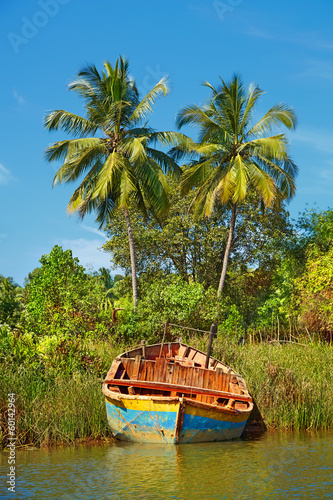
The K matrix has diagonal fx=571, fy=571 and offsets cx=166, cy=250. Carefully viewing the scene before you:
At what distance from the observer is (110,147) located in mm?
24422

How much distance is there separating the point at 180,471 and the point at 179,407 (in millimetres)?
1812

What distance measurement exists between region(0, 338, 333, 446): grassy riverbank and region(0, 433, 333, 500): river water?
1.97 ft

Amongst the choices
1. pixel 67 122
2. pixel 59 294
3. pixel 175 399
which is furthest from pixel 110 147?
pixel 175 399

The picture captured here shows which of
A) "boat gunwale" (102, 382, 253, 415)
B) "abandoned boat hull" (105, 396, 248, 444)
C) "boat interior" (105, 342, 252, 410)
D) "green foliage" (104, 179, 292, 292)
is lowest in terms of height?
"abandoned boat hull" (105, 396, 248, 444)

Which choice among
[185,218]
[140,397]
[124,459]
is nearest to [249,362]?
[140,397]

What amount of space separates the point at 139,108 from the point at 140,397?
1523 centimetres

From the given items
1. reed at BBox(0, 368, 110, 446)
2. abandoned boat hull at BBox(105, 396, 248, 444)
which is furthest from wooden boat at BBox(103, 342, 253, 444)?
reed at BBox(0, 368, 110, 446)

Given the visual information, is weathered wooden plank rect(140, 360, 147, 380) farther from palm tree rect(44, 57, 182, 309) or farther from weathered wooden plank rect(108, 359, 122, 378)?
palm tree rect(44, 57, 182, 309)

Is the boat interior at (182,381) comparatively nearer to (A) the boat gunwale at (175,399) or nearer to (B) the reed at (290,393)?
(A) the boat gunwale at (175,399)

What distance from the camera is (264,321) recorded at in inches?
1121

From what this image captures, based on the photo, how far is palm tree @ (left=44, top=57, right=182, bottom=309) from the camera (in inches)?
914

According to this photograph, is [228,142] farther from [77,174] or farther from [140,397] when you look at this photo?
[140,397]

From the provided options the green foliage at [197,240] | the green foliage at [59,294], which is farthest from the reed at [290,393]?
the green foliage at [197,240]

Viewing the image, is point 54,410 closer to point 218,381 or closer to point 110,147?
point 218,381
